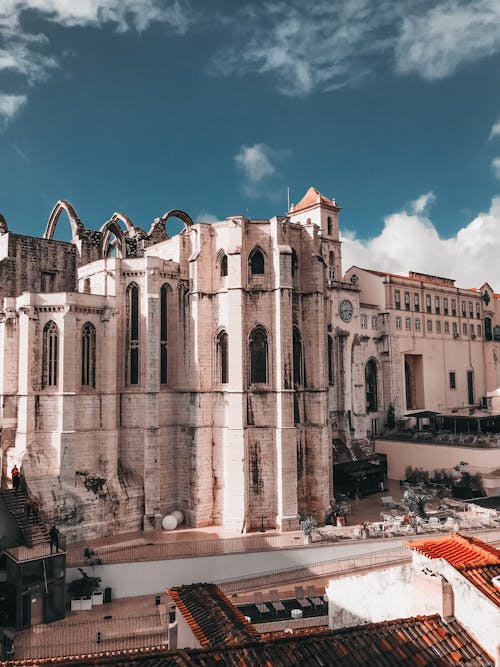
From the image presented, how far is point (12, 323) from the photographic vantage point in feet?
88.7

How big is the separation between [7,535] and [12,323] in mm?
10149

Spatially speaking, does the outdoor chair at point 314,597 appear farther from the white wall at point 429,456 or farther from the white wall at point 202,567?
the white wall at point 429,456

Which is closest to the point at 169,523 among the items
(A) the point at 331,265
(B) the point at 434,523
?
(B) the point at 434,523

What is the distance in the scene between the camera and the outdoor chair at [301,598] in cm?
1961

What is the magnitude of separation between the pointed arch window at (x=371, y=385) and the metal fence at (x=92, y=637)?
95.2 ft

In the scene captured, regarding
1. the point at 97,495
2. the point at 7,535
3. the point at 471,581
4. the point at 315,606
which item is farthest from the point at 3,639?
the point at 471,581

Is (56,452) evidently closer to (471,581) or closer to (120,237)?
(120,237)

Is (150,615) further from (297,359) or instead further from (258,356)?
(297,359)

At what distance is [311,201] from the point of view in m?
49.6

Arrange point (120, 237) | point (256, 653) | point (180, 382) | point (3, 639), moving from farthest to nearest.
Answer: point (120, 237) < point (180, 382) < point (3, 639) < point (256, 653)

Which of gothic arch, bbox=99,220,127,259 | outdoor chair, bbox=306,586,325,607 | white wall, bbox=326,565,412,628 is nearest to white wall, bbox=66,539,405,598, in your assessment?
outdoor chair, bbox=306,586,325,607

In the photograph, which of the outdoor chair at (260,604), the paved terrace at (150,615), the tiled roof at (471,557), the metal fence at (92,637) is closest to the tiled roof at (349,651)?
the tiled roof at (471,557)

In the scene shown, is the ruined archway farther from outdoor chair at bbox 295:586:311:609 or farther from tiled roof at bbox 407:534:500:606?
tiled roof at bbox 407:534:500:606

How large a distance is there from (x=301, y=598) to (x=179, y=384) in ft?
41.7
